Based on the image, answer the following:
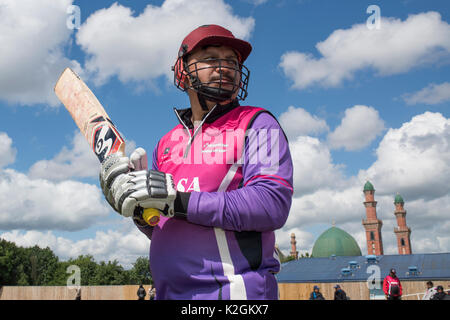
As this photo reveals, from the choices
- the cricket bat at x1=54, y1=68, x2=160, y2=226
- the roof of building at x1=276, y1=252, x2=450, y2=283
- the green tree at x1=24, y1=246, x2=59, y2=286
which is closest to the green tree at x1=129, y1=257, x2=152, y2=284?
the green tree at x1=24, y1=246, x2=59, y2=286

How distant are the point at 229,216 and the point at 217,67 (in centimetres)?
87

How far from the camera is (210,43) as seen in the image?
2.21 metres

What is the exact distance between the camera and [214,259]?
1.76 meters

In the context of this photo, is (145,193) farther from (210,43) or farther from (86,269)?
(86,269)

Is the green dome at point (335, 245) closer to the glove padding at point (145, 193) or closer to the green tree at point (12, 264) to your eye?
the green tree at point (12, 264)

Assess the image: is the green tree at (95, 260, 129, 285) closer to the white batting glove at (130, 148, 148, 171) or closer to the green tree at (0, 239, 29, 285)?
the green tree at (0, 239, 29, 285)

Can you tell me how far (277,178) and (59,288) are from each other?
1002 inches

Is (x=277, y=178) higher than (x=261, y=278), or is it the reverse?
(x=277, y=178)

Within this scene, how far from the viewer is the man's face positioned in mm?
2184

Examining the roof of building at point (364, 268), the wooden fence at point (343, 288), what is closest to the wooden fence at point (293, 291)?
the wooden fence at point (343, 288)

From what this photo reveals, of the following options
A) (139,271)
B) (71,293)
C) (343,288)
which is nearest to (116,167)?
(343,288)

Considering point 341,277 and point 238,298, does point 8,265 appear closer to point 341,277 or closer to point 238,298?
point 341,277

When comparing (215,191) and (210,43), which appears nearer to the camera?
(215,191)
